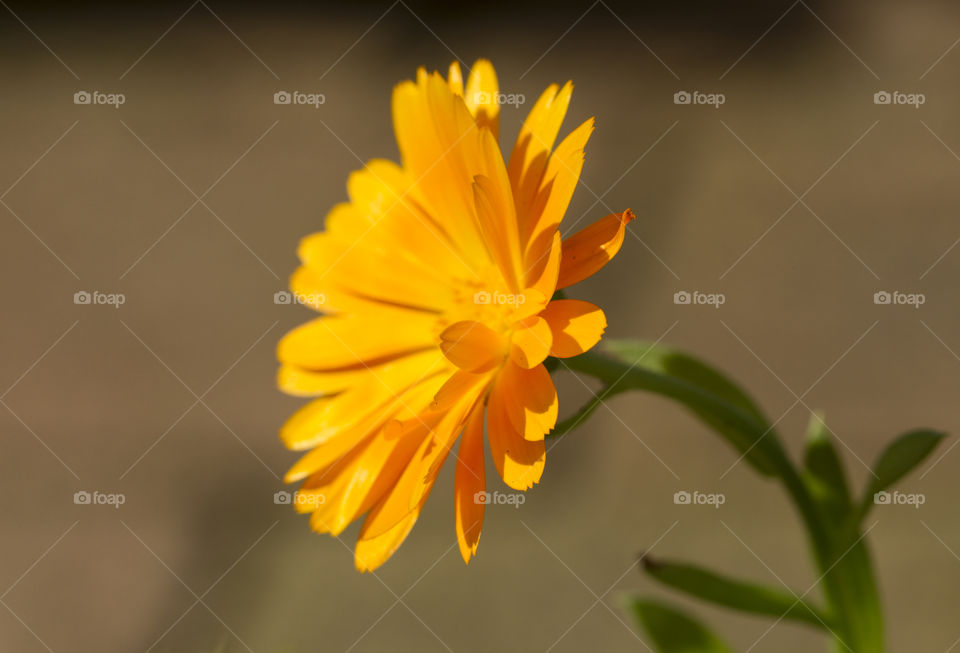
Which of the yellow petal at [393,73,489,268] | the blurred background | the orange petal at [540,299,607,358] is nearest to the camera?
the orange petal at [540,299,607,358]

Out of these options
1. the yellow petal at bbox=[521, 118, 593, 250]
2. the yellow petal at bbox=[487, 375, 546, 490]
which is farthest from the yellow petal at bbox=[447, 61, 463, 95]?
the yellow petal at bbox=[487, 375, 546, 490]

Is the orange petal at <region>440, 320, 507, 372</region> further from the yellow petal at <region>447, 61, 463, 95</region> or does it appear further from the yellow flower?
the yellow petal at <region>447, 61, 463, 95</region>

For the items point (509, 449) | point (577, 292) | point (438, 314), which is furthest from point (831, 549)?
point (577, 292)

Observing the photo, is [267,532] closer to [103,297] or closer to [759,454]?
[103,297]

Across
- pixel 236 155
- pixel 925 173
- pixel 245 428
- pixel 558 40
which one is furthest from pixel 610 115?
pixel 245 428

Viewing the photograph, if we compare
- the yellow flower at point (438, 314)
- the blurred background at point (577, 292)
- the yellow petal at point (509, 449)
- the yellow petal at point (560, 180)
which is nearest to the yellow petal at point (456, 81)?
A: the yellow flower at point (438, 314)

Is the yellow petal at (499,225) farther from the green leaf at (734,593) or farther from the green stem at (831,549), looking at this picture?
the green leaf at (734,593)

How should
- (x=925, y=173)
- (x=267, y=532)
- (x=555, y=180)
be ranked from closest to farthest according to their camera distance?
(x=555, y=180) → (x=267, y=532) → (x=925, y=173)
